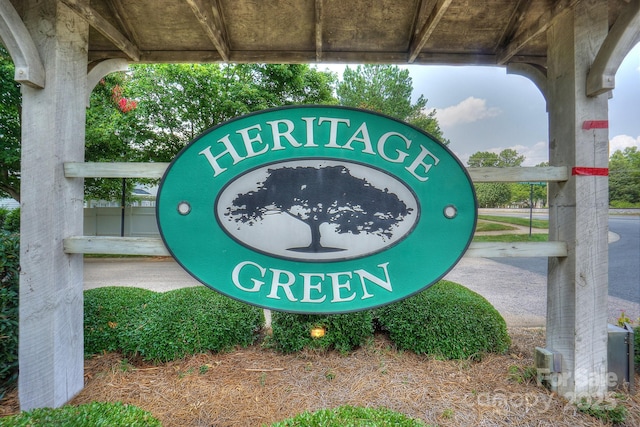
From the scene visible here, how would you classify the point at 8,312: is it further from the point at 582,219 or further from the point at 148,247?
the point at 582,219

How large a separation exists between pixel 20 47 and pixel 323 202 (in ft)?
6.35

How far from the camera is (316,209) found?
1805mm

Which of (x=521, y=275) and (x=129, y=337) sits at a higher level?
(x=129, y=337)

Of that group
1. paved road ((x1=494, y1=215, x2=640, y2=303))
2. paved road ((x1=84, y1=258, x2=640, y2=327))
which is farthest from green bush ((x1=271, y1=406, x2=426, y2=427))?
paved road ((x1=494, y1=215, x2=640, y2=303))

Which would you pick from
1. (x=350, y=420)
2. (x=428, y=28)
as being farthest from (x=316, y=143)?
(x=350, y=420)

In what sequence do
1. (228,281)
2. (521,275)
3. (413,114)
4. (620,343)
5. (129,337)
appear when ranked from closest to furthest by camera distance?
(228,281), (620,343), (129,337), (521,275), (413,114)

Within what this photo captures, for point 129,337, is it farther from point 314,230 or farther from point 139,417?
point 314,230

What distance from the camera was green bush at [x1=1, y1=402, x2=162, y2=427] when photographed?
1292 mm

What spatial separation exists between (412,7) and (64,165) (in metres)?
2.50

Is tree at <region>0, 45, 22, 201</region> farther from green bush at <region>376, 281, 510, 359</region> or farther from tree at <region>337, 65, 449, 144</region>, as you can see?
tree at <region>337, 65, 449, 144</region>

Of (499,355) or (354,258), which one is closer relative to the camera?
(354,258)

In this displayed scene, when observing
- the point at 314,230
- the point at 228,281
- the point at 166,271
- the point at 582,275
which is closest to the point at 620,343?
the point at 582,275

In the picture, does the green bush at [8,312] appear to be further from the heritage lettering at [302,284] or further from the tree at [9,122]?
the tree at [9,122]

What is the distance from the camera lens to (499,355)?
2.71 metres
